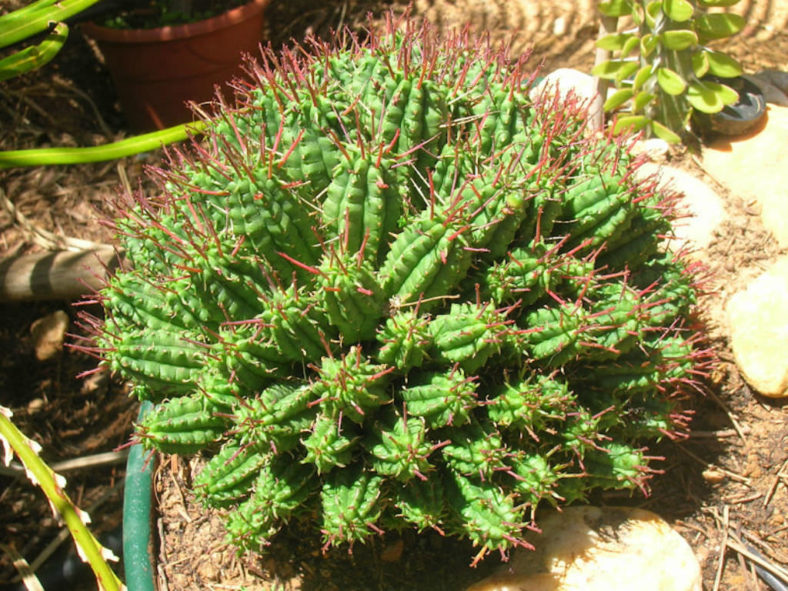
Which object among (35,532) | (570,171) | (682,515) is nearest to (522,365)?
Result: (570,171)

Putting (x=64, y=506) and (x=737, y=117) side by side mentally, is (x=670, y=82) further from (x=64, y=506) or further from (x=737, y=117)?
(x=64, y=506)

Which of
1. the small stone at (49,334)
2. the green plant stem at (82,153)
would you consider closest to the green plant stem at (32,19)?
the green plant stem at (82,153)

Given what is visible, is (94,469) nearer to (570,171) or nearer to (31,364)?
(31,364)

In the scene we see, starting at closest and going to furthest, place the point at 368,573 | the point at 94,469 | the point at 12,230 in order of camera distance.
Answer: the point at 368,573
the point at 94,469
the point at 12,230

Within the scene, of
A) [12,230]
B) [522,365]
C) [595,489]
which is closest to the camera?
[522,365]

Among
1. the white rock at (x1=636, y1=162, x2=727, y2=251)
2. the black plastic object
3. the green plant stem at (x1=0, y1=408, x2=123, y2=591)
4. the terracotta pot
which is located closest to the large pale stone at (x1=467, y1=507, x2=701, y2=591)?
the green plant stem at (x1=0, y1=408, x2=123, y2=591)

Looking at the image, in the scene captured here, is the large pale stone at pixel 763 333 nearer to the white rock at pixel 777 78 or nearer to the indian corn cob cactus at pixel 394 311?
the indian corn cob cactus at pixel 394 311

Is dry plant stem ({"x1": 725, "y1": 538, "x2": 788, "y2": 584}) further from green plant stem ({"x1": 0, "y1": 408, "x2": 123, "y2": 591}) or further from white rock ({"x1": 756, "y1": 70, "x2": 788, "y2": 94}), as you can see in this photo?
white rock ({"x1": 756, "y1": 70, "x2": 788, "y2": 94})
